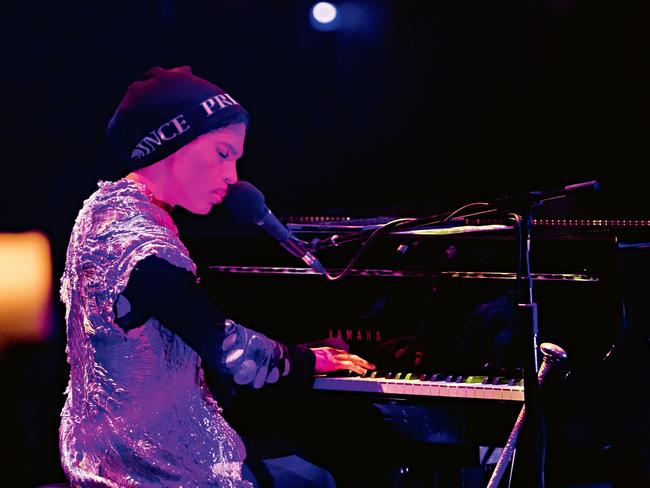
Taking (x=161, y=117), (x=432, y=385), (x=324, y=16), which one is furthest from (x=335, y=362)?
(x=324, y=16)

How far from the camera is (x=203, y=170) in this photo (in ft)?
6.31

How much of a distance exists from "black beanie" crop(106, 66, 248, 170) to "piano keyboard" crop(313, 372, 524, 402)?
36.0 inches

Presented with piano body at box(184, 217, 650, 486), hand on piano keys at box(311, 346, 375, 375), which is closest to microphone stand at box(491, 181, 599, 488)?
piano body at box(184, 217, 650, 486)

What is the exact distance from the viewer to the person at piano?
168 cm

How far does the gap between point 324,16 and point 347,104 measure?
1.61 ft


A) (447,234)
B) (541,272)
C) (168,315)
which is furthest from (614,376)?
(168,315)

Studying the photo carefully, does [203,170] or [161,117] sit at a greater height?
[161,117]

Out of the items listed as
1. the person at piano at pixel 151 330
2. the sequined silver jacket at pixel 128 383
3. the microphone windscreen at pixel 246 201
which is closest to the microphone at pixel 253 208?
the microphone windscreen at pixel 246 201

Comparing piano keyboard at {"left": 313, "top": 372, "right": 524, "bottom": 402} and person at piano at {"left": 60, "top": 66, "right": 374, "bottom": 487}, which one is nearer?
person at piano at {"left": 60, "top": 66, "right": 374, "bottom": 487}

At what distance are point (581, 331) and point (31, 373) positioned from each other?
2.68m

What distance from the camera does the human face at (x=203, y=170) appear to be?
6.26 feet

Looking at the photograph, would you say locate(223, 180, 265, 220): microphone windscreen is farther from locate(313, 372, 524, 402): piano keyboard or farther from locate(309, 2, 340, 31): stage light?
locate(309, 2, 340, 31): stage light

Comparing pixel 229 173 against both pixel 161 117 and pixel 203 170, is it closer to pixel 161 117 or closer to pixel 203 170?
pixel 203 170

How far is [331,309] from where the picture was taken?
2613 mm
